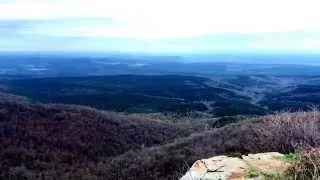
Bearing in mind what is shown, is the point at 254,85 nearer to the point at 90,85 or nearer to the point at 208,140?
the point at 90,85

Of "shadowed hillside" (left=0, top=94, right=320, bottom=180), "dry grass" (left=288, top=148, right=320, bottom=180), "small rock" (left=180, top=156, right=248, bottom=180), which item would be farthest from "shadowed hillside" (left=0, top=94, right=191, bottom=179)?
"dry grass" (left=288, top=148, right=320, bottom=180)

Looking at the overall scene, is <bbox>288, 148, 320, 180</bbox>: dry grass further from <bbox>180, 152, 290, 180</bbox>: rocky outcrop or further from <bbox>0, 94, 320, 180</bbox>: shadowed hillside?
<bbox>0, 94, 320, 180</bbox>: shadowed hillside

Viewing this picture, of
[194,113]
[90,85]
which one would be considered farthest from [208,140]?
[90,85]

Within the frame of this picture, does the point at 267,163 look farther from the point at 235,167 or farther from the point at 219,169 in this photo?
the point at 219,169

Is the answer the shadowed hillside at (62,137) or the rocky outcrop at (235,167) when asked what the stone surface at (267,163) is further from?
the shadowed hillside at (62,137)

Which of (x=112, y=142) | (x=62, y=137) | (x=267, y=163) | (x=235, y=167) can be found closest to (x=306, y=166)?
(x=267, y=163)

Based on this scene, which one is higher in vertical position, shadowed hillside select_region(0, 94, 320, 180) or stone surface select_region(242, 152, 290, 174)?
stone surface select_region(242, 152, 290, 174)

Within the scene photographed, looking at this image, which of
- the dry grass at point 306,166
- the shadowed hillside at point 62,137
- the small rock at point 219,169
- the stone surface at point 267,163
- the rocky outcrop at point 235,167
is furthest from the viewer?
the shadowed hillside at point 62,137

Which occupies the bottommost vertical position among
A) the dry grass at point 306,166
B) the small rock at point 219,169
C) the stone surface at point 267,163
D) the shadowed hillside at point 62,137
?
the shadowed hillside at point 62,137

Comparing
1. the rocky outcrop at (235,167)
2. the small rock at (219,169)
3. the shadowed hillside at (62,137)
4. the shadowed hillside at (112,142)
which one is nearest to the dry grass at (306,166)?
the rocky outcrop at (235,167)
